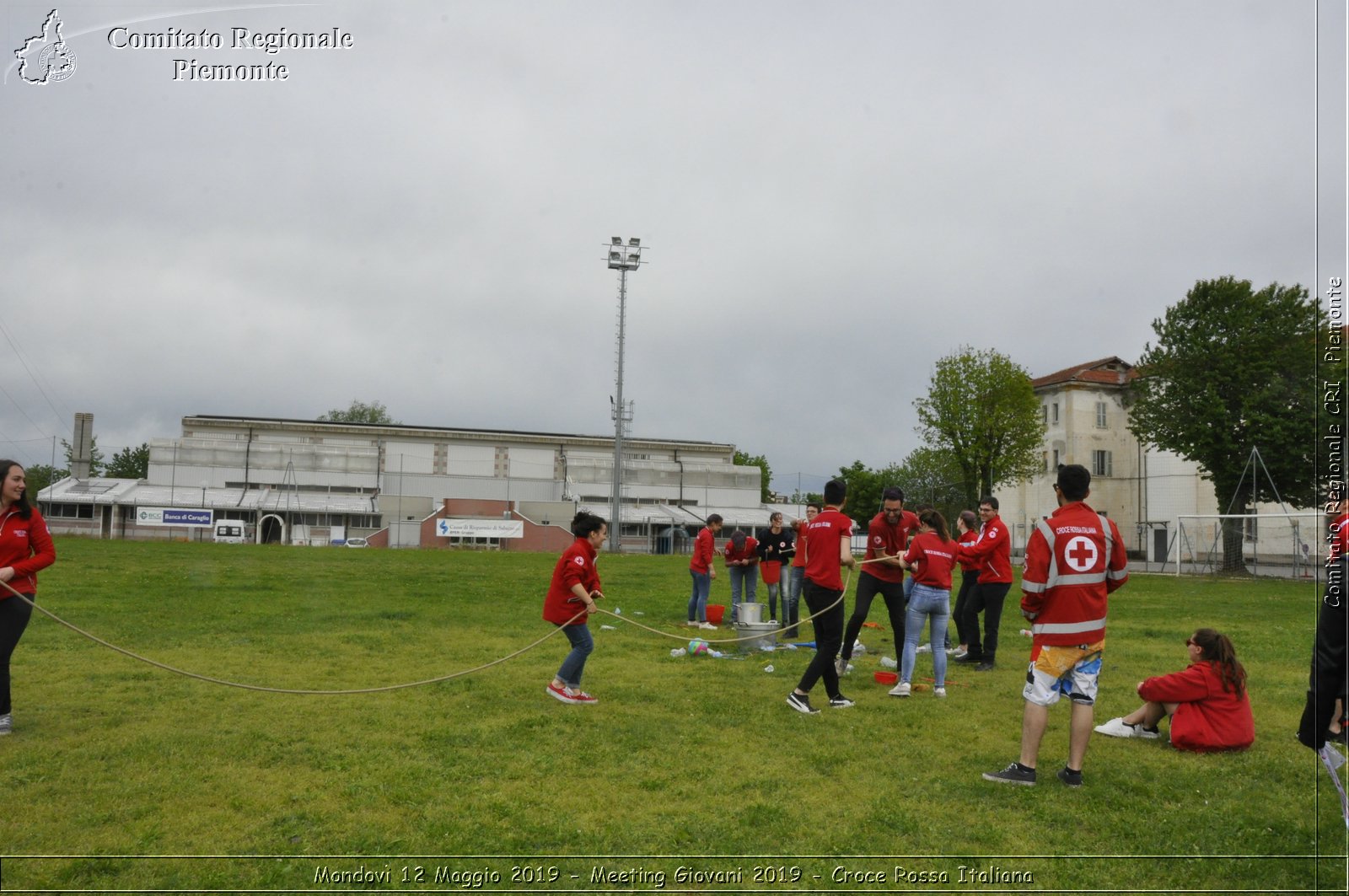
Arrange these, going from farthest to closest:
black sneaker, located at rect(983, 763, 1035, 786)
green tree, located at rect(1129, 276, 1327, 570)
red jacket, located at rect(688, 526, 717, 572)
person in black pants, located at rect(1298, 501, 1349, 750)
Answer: green tree, located at rect(1129, 276, 1327, 570), red jacket, located at rect(688, 526, 717, 572), black sneaker, located at rect(983, 763, 1035, 786), person in black pants, located at rect(1298, 501, 1349, 750)

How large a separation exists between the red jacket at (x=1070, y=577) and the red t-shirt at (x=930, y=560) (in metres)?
3.11

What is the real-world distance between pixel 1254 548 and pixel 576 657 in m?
38.8

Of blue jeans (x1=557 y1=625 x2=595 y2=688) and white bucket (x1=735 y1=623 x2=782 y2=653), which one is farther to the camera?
white bucket (x1=735 y1=623 x2=782 y2=653)

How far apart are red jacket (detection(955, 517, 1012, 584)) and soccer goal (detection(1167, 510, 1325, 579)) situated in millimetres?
28800

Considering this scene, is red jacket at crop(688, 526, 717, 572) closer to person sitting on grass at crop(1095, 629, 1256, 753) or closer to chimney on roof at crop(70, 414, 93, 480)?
person sitting on grass at crop(1095, 629, 1256, 753)

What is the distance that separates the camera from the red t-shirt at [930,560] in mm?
9328

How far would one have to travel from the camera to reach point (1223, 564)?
122 ft

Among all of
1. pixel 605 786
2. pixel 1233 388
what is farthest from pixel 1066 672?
pixel 1233 388

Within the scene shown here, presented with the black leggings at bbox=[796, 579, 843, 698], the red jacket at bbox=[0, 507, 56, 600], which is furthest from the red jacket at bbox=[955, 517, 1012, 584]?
the red jacket at bbox=[0, 507, 56, 600]

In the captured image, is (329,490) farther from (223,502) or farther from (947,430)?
(947,430)

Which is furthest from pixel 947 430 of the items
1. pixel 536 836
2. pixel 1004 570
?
pixel 536 836

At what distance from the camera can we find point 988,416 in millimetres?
48938

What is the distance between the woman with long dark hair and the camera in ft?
22.3

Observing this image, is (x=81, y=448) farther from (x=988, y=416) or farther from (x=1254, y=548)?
(x=1254, y=548)
